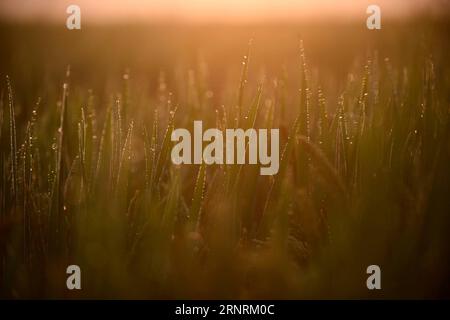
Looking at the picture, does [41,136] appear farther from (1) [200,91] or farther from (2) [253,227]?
(2) [253,227]

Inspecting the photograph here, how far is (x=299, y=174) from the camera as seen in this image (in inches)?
39.2

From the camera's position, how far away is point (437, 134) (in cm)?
100

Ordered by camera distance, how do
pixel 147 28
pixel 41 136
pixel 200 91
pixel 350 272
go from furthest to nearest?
pixel 147 28 < pixel 200 91 < pixel 41 136 < pixel 350 272

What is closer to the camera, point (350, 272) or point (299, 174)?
point (350, 272)

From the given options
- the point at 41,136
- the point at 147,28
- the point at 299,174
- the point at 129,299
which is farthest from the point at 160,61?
the point at 129,299

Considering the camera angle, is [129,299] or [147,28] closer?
[129,299]

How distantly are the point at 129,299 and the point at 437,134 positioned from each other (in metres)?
0.55

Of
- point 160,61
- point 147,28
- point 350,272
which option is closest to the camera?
point 350,272

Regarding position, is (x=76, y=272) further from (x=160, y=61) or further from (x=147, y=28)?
(x=147, y=28)

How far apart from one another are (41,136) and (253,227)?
→ 0.53 meters

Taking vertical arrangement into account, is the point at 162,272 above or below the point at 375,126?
below
